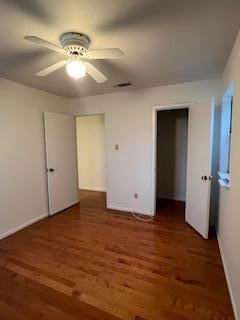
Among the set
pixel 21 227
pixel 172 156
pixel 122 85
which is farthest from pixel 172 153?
pixel 21 227

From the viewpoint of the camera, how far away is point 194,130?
288 centimetres

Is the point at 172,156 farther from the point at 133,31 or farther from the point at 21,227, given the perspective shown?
the point at 21,227

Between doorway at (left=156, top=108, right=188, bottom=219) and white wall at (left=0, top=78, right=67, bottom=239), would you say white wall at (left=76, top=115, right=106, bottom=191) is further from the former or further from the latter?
white wall at (left=0, top=78, right=67, bottom=239)

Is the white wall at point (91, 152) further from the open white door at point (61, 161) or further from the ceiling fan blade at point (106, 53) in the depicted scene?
the ceiling fan blade at point (106, 53)

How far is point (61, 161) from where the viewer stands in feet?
12.5

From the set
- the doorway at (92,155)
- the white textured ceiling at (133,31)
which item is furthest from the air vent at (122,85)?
the doorway at (92,155)

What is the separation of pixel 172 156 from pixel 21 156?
3.26 m

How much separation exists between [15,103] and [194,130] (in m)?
2.81

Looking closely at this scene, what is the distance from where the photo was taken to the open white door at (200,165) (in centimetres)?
259

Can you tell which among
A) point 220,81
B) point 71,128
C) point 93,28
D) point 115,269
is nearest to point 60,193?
point 71,128

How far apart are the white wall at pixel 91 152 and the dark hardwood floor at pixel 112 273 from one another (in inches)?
86.5

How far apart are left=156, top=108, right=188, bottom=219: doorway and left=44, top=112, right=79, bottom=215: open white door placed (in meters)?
2.01

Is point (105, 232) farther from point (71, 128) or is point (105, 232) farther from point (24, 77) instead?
point (24, 77)

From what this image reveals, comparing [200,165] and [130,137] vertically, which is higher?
[130,137]
